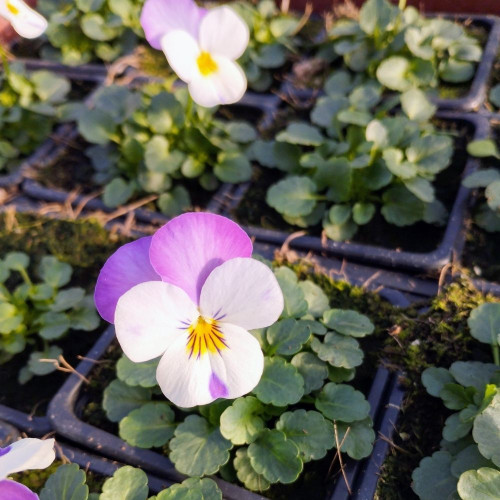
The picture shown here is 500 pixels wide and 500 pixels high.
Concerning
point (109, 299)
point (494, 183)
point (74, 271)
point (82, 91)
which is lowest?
point (74, 271)

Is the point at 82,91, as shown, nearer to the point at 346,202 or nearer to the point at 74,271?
the point at 74,271

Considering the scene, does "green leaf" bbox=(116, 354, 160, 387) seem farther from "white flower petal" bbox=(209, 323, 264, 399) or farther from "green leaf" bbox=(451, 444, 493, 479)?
"green leaf" bbox=(451, 444, 493, 479)

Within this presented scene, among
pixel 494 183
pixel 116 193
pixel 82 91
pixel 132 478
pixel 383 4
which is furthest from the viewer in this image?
pixel 82 91

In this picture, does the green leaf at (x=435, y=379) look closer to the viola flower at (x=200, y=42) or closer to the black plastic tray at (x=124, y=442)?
the black plastic tray at (x=124, y=442)

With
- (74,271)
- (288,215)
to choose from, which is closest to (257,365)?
(288,215)

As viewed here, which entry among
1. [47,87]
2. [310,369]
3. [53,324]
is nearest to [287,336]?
[310,369]

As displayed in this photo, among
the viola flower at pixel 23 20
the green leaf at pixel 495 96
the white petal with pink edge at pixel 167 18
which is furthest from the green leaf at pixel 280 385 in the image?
the green leaf at pixel 495 96
